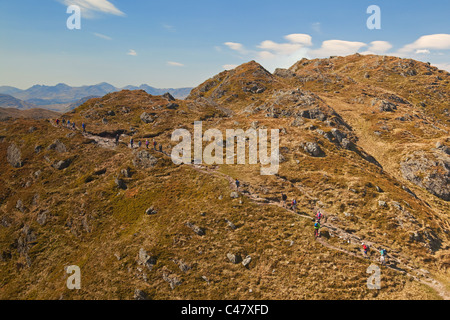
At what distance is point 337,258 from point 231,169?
104 feet

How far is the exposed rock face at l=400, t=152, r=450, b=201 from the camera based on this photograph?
60.1 meters

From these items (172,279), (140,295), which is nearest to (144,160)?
(172,279)

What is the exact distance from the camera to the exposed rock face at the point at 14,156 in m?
70.8

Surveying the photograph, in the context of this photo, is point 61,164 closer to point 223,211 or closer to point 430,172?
point 223,211

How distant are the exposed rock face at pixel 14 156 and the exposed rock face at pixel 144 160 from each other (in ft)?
134

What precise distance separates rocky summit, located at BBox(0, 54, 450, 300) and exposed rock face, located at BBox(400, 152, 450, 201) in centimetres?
34

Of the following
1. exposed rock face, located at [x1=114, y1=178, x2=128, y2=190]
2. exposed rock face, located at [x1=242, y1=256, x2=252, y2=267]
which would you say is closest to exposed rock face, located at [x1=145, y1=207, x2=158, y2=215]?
exposed rock face, located at [x1=114, y1=178, x2=128, y2=190]

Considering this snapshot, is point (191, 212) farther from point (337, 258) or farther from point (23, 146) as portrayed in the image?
point (23, 146)

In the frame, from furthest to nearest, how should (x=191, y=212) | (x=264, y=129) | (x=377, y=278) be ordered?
1. (x=264, y=129)
2. (x=191, y=212)
3. (x=377, y=278)

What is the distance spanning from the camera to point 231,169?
57.2m

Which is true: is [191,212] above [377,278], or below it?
above

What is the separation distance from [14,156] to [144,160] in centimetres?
4864
